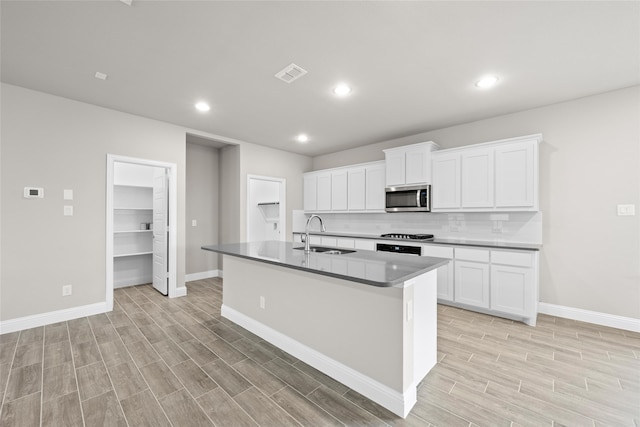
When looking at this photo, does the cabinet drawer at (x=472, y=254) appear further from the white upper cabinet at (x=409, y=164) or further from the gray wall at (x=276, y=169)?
the gray wall at (x=276, y=169)

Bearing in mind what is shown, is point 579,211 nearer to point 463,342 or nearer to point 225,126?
point 463,342

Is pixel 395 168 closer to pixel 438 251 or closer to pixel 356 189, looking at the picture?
pixel 356 189

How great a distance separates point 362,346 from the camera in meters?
1.90

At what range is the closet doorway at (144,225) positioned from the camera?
4176 millimetres

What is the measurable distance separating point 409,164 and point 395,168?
0.25 m

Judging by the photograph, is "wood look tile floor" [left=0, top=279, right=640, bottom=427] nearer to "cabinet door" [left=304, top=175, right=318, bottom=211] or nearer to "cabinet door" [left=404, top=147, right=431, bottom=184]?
"cabinet door" [left=404, top=147, right=431, bottom=184]

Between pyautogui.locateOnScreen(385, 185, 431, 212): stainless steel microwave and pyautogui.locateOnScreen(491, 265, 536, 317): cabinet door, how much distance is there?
1.30m

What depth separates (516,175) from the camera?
132 inches

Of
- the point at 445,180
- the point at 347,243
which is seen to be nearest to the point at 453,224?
the point at 445,180

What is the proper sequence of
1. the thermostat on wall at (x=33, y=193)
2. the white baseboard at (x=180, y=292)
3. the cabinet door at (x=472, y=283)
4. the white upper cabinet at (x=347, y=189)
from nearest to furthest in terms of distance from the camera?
the thermostat on wall at (x=33, y=193)
the cabinet door at (x=472, y=283)
the white baseboard at (x=180, y=292)
the white upper cabinet at (x=347, y=189)

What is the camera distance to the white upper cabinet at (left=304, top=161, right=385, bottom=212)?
4.93m

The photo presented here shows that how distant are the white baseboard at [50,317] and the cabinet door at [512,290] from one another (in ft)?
16.4

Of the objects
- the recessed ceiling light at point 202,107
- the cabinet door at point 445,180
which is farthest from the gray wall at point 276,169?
the cabinet door at point 445,180

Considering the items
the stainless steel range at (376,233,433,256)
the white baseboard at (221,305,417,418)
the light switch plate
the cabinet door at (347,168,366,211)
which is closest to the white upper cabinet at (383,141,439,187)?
the cabinet door at (347,168,366,211)
